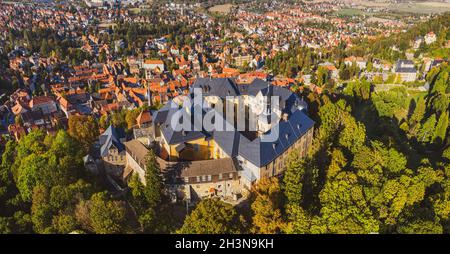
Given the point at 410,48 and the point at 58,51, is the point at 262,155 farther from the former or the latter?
the point at 58,51

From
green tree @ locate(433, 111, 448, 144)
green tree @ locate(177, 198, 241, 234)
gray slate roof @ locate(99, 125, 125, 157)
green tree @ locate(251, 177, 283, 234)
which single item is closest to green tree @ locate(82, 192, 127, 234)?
green tree @ locate(177, 198, 241, 234)

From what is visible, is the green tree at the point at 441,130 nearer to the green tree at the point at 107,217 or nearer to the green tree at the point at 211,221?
the green tree at the point at 211,221

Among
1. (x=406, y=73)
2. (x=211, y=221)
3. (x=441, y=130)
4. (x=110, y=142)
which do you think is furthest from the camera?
(x=406, y=73)

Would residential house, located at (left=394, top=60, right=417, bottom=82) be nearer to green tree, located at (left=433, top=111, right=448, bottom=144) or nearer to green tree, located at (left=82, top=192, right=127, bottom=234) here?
green tree, located at (left=433, top=111, right=448, bottom=144)

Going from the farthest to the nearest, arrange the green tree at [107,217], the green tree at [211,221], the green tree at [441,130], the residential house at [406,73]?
the residential house at [406,73]
the green tree at [441,130]
the green tree at [107,217]
the green tree at [211,221]

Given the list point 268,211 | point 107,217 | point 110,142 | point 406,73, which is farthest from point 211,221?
point 406,73

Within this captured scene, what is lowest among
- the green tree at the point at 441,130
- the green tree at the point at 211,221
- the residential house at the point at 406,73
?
the green tree at the point at 441,130

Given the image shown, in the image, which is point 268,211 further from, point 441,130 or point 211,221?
point 441,130

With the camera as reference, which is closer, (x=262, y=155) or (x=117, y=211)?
(x=117, y=211)

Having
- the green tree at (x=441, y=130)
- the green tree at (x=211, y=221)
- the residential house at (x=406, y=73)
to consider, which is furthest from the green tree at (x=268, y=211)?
the residential house at (x=406, y=73)

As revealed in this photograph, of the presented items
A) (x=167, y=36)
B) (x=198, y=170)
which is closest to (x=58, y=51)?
(x=167, y=36)

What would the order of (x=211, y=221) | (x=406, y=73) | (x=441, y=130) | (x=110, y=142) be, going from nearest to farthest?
(x=211, y=221)
(x=110, y=142)
(x=441, y=130)
(x=406, y=73)
